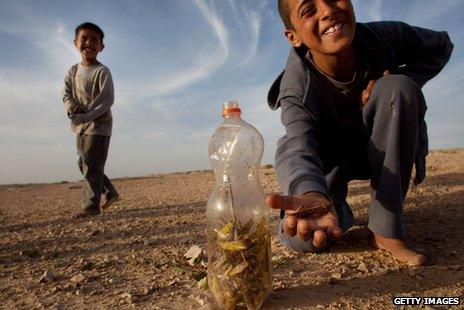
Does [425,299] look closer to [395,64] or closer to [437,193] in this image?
[395,64]

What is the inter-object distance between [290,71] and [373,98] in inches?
22.6

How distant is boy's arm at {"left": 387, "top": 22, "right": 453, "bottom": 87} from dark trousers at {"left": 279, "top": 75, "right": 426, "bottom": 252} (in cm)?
49

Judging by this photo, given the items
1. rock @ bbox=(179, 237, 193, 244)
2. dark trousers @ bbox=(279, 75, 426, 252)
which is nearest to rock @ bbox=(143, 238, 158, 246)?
rock @ bbox=(179, 237, 193, 244)

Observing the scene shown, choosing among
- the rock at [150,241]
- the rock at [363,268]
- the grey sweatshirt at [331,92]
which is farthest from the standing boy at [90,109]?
the rock at [363,268]

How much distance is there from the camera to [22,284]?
8.45 feet

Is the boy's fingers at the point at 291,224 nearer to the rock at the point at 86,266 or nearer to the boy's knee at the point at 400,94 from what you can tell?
the boy's knee at the point at 400,94

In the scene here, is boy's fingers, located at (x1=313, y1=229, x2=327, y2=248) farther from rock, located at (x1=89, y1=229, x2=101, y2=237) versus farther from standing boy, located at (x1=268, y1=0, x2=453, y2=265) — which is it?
rock, located at (x1=89, y1=229, x2=101, y2=237)

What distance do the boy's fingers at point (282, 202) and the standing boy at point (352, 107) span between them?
8.4 inches

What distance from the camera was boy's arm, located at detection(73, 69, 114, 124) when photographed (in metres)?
5.02

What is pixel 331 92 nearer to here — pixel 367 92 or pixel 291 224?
pixel 367 92

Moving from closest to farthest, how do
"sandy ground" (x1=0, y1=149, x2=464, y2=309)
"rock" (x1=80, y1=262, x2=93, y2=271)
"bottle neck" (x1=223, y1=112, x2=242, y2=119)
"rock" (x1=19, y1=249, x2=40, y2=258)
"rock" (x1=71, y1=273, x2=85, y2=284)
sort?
"bottle neck" (x1=223, y1=112, x2=242, y2=119) < "sandy ground" (x1=0, y1=149, x2=464, y2=309) < "rock" (x1=71, y1=273, x2=85, y2=284) < "rock" (x1=80, y1=262, x2=93, y2=271) < "rock" (x1=19, y1=249, x2=40, y2=258)

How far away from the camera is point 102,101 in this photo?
5.19 m

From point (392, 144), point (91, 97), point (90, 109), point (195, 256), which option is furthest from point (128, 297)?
point (91, 97)

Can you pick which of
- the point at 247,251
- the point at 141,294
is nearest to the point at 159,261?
the point at 141,294
